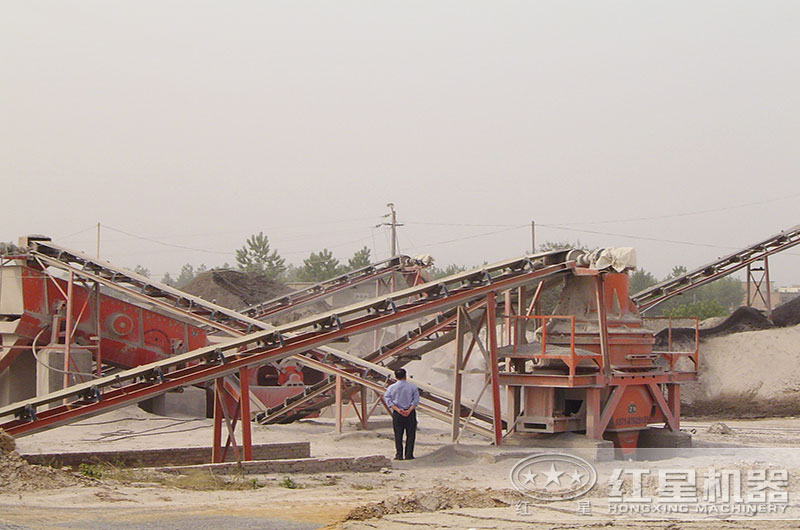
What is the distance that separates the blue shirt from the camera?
14.8 m

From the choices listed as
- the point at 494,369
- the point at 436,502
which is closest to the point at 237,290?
the point at 494,369

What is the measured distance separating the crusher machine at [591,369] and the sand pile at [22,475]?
7.95 m

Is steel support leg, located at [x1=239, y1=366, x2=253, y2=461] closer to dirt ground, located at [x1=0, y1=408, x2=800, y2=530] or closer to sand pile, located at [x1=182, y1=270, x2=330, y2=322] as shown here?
dirt ground, located at [x1=0, y1=408, x2=800, y2=530]

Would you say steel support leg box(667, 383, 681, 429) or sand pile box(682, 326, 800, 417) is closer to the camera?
steel support leg box(667, 383, 681, 429)

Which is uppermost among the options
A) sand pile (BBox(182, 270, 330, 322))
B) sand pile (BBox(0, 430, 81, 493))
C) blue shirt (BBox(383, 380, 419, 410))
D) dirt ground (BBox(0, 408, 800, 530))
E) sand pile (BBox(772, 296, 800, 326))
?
sand pile (BBox(182, 270, 330, 322))

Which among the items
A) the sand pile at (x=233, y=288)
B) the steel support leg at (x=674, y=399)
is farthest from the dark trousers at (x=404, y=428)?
the sand pile at (x=233, y=288)

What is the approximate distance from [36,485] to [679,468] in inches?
326

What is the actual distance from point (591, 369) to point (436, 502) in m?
7.17

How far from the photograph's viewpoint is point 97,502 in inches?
396

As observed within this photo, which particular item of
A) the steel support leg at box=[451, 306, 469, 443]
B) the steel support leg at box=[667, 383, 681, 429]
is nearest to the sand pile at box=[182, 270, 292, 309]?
the steel support leg at box=[451, 306, 469, 443]

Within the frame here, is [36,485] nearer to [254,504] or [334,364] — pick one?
[254,504]

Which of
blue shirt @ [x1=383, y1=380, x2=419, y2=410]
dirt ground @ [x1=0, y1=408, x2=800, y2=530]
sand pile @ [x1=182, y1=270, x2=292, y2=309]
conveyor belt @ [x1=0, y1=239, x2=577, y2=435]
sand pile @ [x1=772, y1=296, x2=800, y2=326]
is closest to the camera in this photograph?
dirt ground @ [x1=0, y1=408, x2=800, y2=530]

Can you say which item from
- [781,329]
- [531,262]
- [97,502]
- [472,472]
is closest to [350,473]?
[472,472]

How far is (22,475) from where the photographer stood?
10820 mm
